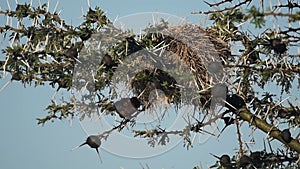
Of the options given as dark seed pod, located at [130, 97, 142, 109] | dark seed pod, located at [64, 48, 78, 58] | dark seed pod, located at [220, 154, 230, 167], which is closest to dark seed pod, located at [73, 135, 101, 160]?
dark seed pod, located at [130, 97, 142, 109]

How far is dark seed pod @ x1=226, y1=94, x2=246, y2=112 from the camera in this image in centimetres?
307

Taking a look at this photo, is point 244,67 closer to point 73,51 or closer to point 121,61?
→ point 121,61

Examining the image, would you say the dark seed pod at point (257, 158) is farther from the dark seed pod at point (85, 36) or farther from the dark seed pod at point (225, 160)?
the dark seed pod at point (85, 36)

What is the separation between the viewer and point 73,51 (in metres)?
2.95

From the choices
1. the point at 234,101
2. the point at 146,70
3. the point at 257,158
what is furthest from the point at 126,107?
the point at 257,158

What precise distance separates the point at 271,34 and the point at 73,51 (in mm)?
1076

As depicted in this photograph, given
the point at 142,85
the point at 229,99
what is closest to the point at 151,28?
the point at 142,85

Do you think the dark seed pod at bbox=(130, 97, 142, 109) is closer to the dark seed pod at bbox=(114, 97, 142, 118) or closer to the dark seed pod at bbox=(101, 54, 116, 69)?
the dark seed pod at bbox=(114, 97, 142, 118)

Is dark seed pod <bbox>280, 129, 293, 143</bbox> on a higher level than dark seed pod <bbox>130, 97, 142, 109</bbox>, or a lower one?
lower

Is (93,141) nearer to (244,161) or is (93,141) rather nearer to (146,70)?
(146,70)

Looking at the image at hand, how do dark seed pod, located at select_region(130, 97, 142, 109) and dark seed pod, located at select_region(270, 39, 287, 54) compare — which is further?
dark seed pod, located at select_region(130, 97, 142, 109)

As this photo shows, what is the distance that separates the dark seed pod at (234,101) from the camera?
3.07 m

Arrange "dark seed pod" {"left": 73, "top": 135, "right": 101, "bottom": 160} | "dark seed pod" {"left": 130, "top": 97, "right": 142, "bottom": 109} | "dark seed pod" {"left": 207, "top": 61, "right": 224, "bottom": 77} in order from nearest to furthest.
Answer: "dark seed pod" {"left": 73, "top": 135, "right": 101, "bottom": 160}, "dark seed pod" {"left": 130, "top": 97, "right": 142, "bottom": 109}, "dark seed pod" {"left": 207, "top": 61, "right": 224, "bottom": 77}

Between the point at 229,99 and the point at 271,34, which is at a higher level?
the point at 271,34
